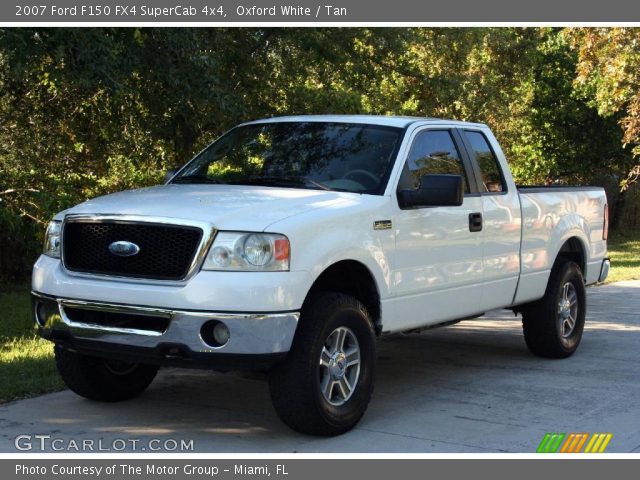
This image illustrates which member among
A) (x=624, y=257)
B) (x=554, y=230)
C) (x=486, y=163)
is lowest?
(x=624, y=257)

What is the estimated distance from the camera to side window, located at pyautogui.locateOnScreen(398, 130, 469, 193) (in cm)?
736

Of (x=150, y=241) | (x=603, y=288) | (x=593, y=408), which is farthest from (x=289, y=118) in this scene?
(x=603, y=288)

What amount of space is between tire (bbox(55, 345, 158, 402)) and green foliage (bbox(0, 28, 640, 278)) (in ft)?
9.41

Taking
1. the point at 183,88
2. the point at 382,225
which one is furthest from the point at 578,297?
the point at 183,88

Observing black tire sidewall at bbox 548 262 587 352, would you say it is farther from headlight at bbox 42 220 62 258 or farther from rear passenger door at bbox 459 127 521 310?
headlight at bbox 42 220 62 258

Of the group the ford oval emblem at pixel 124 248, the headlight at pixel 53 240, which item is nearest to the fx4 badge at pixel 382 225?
the ford oval emblem at pixel 124 248

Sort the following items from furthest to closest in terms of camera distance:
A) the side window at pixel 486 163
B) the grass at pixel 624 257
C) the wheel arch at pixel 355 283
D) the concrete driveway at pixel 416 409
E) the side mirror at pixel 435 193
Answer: the grass at pixel 624 257 < the side window at pixel 486 163 < the side mirror at pixel 435 193 < the wheel arch at pixel 355 283 < the concrete driveway at pixel 416 409

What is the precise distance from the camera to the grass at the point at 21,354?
7.48 metres

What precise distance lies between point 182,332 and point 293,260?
29.9 inches

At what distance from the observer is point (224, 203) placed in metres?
6.32

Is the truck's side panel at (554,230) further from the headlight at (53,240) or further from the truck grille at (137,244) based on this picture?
the headlight at (53,240)

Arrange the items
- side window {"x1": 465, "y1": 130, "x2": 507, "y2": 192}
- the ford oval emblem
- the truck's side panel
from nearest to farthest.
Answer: the ford oval emblem
side window {"x1": 465, "y1": 130, "x2": 507, "y2": 192}
the truck's side panel

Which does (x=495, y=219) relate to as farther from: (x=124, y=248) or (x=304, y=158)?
(x=124, y=248)

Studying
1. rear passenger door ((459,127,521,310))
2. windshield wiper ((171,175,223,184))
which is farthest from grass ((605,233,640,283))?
windshield wiper ((171,175,223,184))
